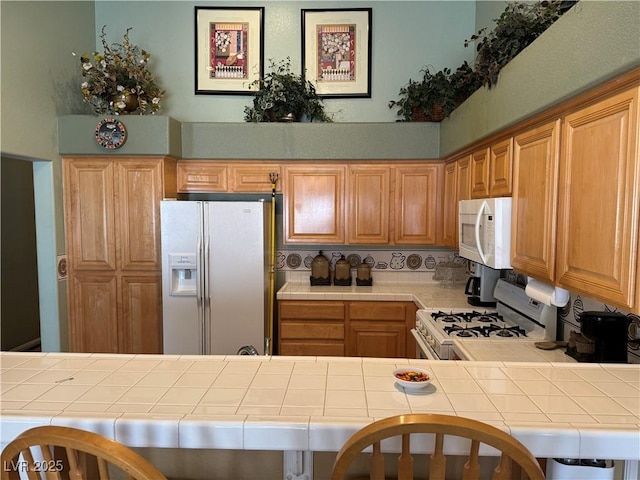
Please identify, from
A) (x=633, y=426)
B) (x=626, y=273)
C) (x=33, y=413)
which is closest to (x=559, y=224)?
(x=626, y=273)

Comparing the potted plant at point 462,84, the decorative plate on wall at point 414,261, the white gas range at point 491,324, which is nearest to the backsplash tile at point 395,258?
the decorative plate on wall at point 414,261

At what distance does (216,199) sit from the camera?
13.3 ft

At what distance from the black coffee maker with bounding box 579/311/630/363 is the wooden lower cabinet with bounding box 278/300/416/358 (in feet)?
5.70

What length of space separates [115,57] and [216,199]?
141 centimetres

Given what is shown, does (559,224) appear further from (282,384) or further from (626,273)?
(282,384)

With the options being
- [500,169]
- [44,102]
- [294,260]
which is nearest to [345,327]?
[294,260]

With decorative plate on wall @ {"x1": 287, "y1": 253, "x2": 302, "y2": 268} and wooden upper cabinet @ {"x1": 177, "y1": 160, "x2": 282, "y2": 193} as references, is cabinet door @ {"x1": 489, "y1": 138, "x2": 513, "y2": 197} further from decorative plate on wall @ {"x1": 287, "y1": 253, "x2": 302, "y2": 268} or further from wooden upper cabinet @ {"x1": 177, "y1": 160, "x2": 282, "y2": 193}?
decorative plate on wall @ {"x1": 287, "y1": 253, "x2": 302, "y2": 268}

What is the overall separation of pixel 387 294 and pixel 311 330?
698 millimetres

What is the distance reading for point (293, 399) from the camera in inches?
48.8

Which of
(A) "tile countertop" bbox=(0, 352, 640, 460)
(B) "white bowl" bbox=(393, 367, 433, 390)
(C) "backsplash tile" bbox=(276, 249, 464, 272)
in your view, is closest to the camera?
(A) "tile countertop" bbox=(0, 352, 640, 460)

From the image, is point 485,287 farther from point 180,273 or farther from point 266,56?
point 266,56

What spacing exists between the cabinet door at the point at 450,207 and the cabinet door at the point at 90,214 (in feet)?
8.92

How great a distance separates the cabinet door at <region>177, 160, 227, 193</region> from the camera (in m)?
3.72

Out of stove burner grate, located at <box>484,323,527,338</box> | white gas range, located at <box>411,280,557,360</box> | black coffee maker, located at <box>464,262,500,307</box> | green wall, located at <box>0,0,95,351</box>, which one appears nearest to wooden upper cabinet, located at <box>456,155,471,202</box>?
black coffee maker, located at <box>464,262,500,307</box>
